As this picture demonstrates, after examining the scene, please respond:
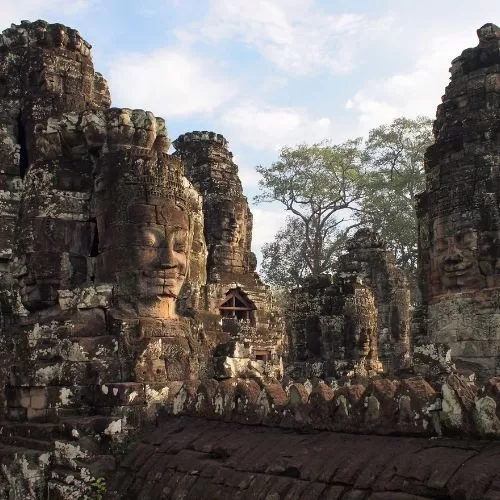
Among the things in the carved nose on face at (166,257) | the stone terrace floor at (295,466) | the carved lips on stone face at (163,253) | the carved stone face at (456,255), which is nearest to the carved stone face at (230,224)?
the carved stone face at (456,255)

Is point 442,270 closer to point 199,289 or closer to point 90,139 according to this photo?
point 199,289

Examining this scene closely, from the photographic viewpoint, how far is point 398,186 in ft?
113

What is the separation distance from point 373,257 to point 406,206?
12610mm

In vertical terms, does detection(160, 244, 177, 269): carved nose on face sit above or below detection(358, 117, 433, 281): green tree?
below

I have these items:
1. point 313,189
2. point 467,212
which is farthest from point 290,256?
point 467,212

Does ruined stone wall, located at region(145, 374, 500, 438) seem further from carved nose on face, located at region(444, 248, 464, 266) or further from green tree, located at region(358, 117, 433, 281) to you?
green tree, located at region(358, 117, 433, 281)

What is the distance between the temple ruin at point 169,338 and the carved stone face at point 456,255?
0.03 meters

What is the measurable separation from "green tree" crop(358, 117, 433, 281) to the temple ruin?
71.4 feet

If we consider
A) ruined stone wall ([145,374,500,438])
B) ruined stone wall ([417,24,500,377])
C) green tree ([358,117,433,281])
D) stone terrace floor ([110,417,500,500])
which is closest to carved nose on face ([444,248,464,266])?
ruined stone wall ([417,24,500,377])

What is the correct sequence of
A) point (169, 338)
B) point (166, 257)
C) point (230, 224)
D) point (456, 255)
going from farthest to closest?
point (230, 224) < point (456, 255) < point (166, 257) < point (169, 338)

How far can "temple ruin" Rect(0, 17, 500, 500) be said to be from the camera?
12.6ft

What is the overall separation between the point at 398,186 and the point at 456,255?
24445mm

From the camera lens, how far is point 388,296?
22703 mm

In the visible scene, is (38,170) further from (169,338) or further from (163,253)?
(169,338)
